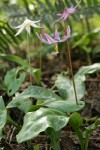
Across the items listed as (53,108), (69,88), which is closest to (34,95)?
(53,108)

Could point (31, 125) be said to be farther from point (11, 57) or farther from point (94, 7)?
point (94, 7)

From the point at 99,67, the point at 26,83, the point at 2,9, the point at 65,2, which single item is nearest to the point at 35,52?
the point at 2,9

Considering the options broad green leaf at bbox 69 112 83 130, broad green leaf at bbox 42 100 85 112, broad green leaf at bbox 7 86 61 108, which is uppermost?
broad green leaf at bbox 7 86 61 108

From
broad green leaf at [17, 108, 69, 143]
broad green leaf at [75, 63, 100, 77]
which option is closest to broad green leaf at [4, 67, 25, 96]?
broad green leaf at [75, 63, 100, 77]

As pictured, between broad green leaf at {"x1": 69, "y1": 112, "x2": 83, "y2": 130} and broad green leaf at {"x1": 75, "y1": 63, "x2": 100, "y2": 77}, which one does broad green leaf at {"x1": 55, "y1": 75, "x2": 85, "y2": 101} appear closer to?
broad green leaf at {"x1": 75, "y1": 63, "x2": 100, "y2": 77}

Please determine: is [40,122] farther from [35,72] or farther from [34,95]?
[35,72]
